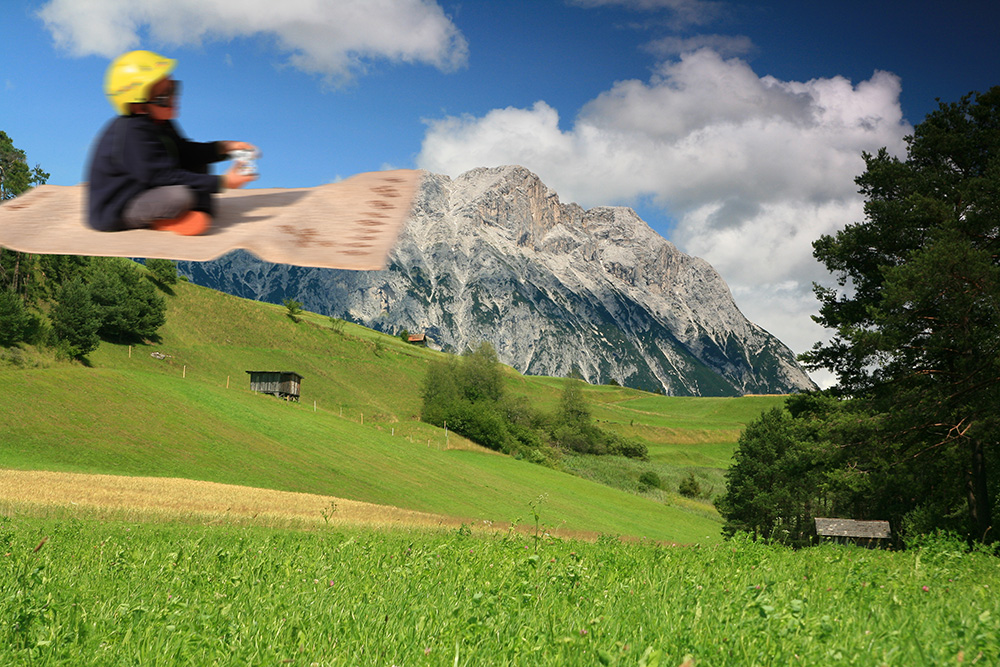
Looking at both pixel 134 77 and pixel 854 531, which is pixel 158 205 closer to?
pixel 134 77

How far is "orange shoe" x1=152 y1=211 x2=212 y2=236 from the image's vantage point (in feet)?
5.06

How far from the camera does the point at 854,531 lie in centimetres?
3800

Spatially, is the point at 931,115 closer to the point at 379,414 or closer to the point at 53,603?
the point at 53,603

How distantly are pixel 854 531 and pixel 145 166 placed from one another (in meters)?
43.8

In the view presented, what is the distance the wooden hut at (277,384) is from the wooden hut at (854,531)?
52.7 meters

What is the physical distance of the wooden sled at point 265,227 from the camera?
51.6 inches

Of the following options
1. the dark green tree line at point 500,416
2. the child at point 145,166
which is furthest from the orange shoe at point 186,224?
the dark green tree line at point 500,416

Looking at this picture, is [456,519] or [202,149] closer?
[202,149]

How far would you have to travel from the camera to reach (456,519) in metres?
36.7

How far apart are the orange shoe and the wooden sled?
2cm

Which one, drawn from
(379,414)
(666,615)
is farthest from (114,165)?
(379,414)

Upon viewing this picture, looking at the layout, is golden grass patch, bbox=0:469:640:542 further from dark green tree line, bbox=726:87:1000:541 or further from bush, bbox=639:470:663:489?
bush, bbox=639:470:663:489

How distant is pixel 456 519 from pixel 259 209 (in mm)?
36650

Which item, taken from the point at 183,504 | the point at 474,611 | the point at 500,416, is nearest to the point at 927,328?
the point at 474,611
